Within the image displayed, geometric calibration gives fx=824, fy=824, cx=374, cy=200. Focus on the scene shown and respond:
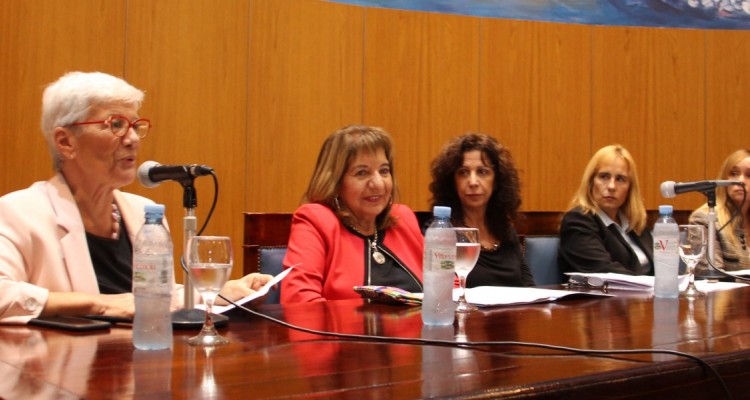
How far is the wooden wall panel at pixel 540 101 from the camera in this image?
602 centimetres

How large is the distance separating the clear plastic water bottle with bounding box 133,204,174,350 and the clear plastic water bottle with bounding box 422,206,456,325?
0.55 meters

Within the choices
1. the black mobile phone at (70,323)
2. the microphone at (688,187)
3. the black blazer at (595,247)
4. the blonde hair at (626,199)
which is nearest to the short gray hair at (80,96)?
the black mobile phone at (70,323)

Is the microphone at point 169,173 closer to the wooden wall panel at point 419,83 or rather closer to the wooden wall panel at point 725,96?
the wooden wall panel at point 419,83

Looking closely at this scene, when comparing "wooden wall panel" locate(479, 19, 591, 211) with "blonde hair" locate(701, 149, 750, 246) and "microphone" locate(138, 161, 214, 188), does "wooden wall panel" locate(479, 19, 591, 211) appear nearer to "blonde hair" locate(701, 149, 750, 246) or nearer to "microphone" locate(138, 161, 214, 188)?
"blonde hair" locate(701, 149, 750, 246)

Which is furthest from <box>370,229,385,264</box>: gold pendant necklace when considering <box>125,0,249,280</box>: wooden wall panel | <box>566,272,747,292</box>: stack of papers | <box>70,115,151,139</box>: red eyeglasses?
<box>125,0,249,280</box>: wooden wall panel

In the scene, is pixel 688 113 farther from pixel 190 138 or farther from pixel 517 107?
pixel 190 138

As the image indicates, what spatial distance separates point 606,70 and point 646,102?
411 millimetres

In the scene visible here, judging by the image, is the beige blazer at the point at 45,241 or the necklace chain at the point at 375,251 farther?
the necklace chain at the point at 375,251

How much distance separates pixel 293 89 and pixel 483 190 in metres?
2.31

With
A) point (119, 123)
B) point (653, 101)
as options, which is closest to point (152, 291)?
point (119, 123)

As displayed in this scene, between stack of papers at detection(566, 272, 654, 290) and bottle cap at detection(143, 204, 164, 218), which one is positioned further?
stack of papers at detection(566, 272, 654, 290)

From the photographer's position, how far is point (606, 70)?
6270mm

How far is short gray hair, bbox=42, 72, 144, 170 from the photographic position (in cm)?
213

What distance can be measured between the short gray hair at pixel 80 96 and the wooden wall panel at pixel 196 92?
2.62 metres
